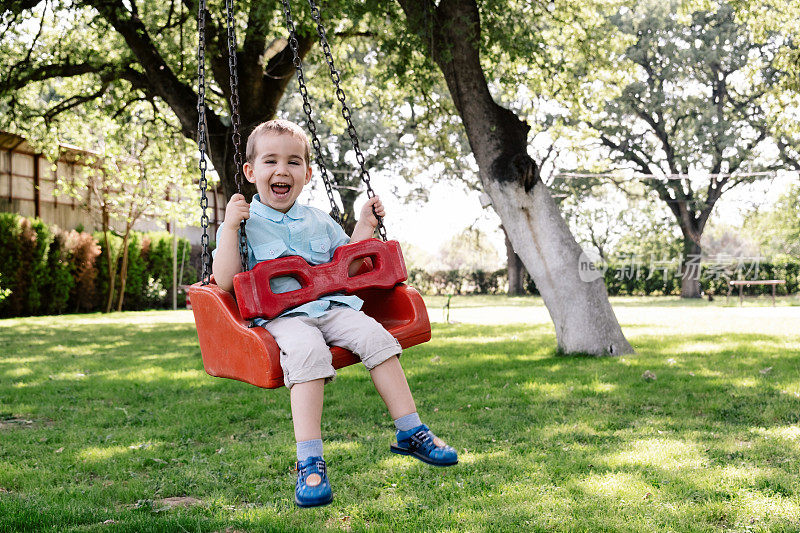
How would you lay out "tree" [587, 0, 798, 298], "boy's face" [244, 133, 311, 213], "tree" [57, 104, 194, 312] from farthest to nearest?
"tree" [587, 0, 798, 298] < "tree" [57, 104, 194, 312] < "boy's face" [244, 133, 311, 213]

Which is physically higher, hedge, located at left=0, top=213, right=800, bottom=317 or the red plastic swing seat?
hedge, located at left=0, top=213, right=800, bottom=317

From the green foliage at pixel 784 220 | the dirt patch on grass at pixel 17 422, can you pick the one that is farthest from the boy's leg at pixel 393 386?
the green foliage at pixel 784 220

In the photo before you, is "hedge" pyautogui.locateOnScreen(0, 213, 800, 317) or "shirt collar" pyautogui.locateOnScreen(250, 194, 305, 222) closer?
"shirt collar" pyautogui.locateOnScreen(250, 194, 305, 222)

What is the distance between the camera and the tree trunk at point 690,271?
27.8 metres

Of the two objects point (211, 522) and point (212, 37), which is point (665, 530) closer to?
point (211, 522)

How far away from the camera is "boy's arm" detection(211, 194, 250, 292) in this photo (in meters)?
2.62

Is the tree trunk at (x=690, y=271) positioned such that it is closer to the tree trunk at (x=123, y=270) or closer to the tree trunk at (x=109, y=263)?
the tree trunk at (x=123, y=270)

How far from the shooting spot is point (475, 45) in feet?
27.1

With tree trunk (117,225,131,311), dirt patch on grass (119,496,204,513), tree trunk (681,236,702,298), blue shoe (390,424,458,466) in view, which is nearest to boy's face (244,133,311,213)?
blue shoe (390,424,458,466)

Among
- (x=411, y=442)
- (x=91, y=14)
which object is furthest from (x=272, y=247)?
(x=91, y=14)

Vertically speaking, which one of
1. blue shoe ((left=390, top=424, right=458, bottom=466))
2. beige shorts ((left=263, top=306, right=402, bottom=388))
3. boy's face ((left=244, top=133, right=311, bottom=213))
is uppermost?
boy's face ((left=244, top=133, right=311, bottom=213))

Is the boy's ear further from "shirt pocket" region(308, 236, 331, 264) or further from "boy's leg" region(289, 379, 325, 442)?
"boy's leg" region(289, 379, 325, 442)

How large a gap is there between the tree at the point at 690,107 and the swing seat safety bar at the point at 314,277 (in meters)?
23.7

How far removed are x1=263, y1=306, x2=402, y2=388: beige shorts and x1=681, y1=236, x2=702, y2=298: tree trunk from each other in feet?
90.3
